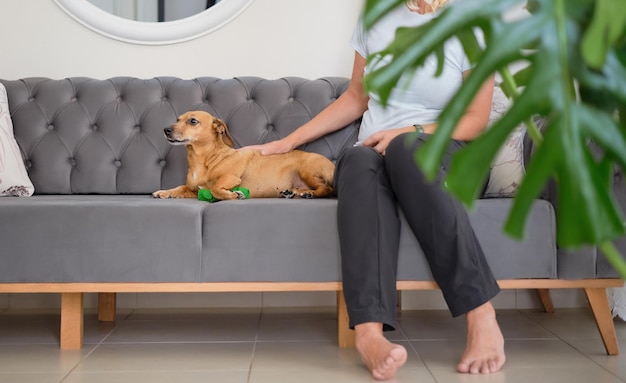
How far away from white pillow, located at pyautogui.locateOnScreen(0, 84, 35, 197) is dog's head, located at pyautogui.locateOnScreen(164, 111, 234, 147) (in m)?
0.48

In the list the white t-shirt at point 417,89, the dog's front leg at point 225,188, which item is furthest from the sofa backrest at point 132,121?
the white t-shirt at point 417,89

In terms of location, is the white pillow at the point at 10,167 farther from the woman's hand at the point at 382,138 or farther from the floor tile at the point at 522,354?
the floor tile at the point at 522,354

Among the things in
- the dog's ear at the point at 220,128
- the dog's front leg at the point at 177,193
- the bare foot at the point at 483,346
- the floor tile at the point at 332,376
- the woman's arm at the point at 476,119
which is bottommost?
the floor tile at the point at 332,376

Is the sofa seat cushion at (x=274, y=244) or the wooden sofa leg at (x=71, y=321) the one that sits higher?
the sofa seat cushion at (x=274, y=244)

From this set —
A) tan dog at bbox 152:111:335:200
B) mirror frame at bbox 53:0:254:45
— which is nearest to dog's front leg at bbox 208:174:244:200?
tan dog at bbox 152:111:335:200

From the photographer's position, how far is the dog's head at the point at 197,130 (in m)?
2.29

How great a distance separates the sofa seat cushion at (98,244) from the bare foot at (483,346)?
71 centimetres

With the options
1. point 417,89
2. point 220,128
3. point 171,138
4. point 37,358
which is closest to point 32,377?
point 37,358

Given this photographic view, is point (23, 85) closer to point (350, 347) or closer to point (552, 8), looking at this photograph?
point (350, 347)

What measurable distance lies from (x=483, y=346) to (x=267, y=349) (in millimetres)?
620

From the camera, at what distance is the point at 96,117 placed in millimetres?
2475

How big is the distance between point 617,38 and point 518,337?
1.86 meters

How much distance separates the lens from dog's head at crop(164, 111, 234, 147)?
2.29 metres

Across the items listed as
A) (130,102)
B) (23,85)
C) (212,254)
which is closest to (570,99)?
(212,254)
